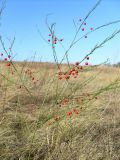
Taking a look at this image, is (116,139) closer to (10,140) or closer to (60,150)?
(60,150)

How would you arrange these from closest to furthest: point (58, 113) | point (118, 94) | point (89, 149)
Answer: point (89, 149) < point (58, 113) < point (118, 94)

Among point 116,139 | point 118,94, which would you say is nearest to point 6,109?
point 116,139

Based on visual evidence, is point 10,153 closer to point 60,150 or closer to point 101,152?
point 60,150

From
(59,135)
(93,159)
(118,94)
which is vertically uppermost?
(118,94)

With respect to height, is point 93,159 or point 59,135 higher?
point 59,135

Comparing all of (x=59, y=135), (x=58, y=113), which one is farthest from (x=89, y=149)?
(x=58, y=113)

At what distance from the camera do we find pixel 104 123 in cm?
405

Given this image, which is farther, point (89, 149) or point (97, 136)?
point (97, 136)

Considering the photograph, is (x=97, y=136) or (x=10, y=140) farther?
(x=97, y=136)

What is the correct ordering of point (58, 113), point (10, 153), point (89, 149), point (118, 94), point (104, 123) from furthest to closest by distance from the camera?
point (118, 94) → point (104, 123) → point (58, 113) → point (89, 149) → point (10, 153)

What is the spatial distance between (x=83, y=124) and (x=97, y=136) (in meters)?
0.20

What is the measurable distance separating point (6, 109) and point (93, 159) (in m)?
1.92

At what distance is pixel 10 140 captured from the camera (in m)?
3.05

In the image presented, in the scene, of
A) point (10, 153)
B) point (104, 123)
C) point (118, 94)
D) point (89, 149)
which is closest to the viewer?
point (10, 153)
